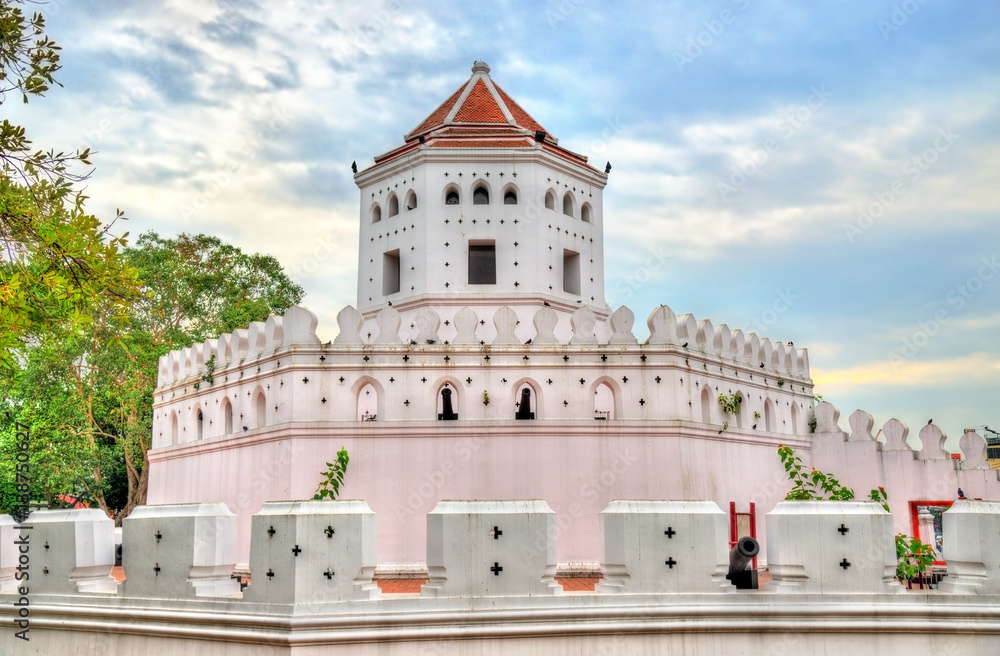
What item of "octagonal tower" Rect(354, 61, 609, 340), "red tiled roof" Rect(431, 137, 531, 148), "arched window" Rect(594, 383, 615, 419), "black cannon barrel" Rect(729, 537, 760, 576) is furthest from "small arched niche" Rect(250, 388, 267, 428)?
"black cannon barrel" Rect(729, 537, 760, 576)

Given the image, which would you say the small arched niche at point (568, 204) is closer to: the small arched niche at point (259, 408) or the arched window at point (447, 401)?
the arched window at point (447, 401)

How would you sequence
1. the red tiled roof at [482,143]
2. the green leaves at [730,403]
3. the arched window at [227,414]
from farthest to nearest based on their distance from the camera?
the red tiled roof at [482,143]
the arched window at [227,414]
the green leaves at [730,403]

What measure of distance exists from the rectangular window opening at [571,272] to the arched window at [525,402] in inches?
155

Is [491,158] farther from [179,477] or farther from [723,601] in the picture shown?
[723,601]

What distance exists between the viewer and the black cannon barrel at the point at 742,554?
9.35m

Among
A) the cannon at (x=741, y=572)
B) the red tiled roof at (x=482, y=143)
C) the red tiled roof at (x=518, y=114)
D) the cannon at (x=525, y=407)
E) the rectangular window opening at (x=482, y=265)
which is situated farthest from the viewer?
the red tiled roof at (x=518, y=114)

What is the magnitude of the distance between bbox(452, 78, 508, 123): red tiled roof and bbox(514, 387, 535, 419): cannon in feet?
25.0

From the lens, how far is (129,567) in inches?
389

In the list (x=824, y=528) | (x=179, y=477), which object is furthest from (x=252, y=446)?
(x=824, y=528)

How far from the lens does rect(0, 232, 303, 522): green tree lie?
31.3 m

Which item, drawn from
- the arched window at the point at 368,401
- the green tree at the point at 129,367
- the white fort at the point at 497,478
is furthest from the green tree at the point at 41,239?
the green tree at the point at 129,367

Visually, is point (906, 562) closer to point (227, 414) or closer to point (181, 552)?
point (181, 552)

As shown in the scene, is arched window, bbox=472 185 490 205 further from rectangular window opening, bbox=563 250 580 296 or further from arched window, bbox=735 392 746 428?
arched window, bbox=735 392 746 428

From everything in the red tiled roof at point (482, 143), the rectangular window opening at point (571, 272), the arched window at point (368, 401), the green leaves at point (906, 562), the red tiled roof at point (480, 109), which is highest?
the red tiled roof at point (480, 109)
